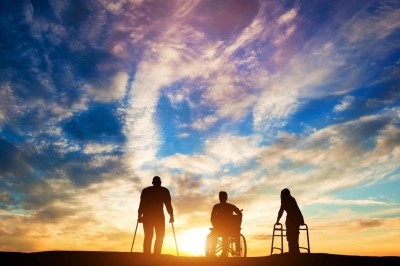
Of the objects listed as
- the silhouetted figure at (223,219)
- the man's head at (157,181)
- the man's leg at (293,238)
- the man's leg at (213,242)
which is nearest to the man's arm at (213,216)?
the silhouetted figure at (223,219)

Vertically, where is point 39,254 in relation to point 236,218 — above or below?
below

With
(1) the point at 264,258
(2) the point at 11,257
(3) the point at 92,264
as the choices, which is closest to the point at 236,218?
(1) the point at 264,258

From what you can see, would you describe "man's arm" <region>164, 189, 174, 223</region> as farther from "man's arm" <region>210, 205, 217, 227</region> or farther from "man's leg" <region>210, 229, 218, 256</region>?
"man's leg" <region>210, 229, 218, 256</region>

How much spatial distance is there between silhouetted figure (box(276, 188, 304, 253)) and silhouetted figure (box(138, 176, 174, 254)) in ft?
14.4

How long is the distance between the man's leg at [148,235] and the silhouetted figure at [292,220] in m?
4.97

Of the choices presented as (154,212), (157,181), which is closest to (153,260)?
(154,212)

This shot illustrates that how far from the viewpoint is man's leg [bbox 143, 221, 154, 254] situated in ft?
39.1

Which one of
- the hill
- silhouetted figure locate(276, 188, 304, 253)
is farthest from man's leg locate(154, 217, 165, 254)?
silhouetted figure locate(276, 188, 304, 253)

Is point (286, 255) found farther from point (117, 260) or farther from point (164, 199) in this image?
point (117, 260)

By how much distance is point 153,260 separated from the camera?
10.5 metres

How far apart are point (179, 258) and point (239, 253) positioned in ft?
15.0

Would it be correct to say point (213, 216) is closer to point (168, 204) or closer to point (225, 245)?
point (225, 245)

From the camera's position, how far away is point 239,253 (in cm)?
1502

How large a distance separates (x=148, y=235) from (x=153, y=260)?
155 centimetres
